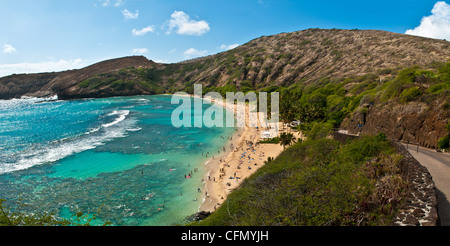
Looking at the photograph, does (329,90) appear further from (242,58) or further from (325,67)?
(242,58)

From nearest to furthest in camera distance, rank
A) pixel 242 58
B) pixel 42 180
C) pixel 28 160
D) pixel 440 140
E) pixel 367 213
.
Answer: pixel 367 213
pixel 440 140
pixel 42 180
pixel 28 160
pixel 242 58

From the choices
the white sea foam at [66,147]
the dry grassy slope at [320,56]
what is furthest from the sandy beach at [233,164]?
the dry grassy slope at [320,56]

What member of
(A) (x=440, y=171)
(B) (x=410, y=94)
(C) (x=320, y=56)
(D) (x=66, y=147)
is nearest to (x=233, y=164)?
(B) (x=410, y=94)

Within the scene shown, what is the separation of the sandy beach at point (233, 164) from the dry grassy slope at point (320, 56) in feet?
193

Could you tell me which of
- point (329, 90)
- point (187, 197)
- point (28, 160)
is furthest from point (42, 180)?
point (329, 90)

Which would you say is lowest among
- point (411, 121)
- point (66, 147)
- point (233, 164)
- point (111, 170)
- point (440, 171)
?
point (111, 170)

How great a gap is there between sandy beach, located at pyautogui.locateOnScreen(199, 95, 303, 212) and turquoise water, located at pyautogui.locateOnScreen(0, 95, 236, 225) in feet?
5.27

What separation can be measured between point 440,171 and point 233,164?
2698 centimetres

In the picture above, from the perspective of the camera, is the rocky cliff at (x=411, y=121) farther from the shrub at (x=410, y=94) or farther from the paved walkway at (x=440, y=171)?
the paved walkway at (x=440, y=171)

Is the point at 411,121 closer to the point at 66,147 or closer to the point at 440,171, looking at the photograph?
the point at 440,171

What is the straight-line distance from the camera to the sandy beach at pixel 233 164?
30109 mm

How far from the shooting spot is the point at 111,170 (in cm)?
3884

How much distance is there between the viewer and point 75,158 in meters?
44.4
